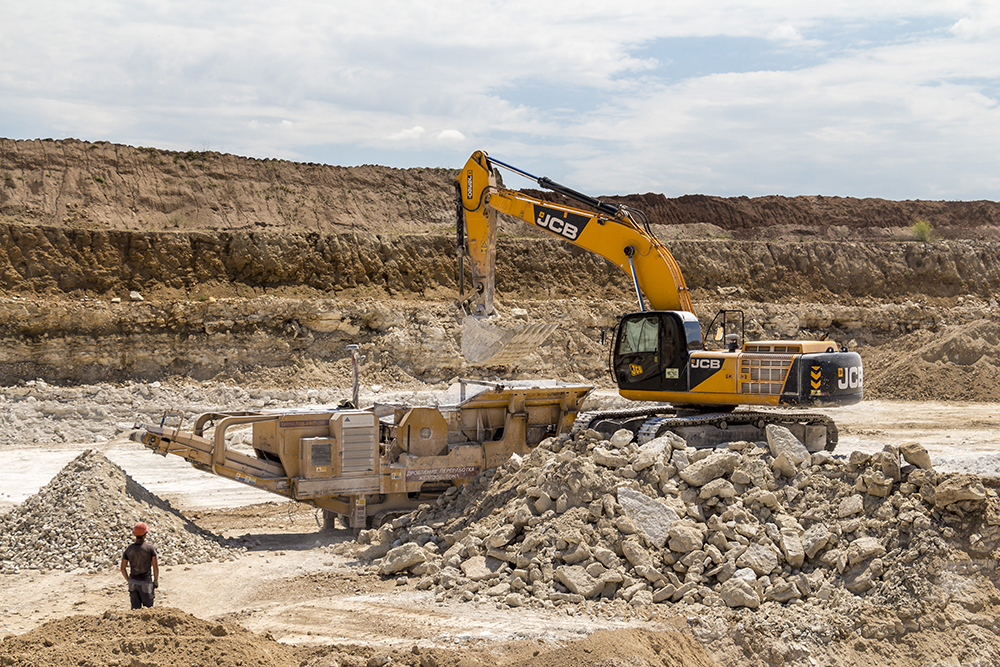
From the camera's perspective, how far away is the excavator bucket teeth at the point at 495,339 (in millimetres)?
11289

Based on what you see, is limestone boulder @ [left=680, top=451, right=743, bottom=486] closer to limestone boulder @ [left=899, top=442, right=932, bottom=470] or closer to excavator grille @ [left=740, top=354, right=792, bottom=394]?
limestone boulder @ [left=899, top=442, right=932, bottom=470]

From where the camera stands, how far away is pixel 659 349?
10320 millimetres

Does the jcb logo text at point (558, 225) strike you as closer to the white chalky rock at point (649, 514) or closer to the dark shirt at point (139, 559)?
the white chalky rock at point (649, 514)

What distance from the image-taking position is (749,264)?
2852cm

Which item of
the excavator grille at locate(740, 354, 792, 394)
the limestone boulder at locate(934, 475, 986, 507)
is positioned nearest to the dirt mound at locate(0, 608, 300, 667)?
the limestone boulder at locate(934, 475, 986, 507)

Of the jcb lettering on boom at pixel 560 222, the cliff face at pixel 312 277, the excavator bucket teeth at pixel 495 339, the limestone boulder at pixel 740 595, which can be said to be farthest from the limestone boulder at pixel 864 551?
the cliff face at pixel 312 277

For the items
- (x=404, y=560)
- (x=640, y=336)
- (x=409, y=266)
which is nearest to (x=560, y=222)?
(x=640, y=336)

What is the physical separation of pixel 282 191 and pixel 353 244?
510cm

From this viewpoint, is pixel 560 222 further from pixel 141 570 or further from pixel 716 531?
pixel 141 570

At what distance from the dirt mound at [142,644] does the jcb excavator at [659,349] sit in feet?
16.6

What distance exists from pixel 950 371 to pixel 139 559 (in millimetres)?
20421

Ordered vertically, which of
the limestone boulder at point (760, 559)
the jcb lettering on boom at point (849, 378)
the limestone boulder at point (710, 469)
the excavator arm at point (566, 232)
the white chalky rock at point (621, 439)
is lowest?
the limestone boulder at point (760, 559)

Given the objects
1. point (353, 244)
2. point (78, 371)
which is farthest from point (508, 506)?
point (353, 244)

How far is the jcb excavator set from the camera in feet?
31.9
